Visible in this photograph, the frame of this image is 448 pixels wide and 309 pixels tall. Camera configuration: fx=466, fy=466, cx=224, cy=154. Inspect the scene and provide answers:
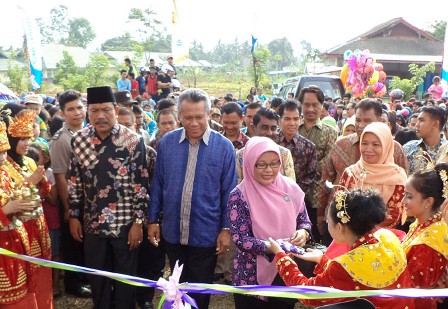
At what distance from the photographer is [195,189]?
11.3ft

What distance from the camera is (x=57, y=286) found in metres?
4.77

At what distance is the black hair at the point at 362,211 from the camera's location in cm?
244

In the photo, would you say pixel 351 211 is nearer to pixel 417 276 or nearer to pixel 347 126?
pixel 417 276

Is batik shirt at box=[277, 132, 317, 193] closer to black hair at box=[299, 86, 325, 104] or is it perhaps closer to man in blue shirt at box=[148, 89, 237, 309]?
black hair at box=[299, 86, 325, 104]

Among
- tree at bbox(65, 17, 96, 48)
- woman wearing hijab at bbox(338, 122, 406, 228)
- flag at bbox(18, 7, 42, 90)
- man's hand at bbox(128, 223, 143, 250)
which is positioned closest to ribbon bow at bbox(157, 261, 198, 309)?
man's hand at bbox(128, 223, 143, 250)

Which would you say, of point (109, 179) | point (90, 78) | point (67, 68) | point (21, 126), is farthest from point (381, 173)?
point (67, 68)

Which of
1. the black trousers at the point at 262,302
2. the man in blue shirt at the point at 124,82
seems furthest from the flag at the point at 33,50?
the black trousers at the point at 262,302

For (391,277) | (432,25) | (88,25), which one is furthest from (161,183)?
(88,25)

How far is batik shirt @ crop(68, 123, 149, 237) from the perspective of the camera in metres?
3.58

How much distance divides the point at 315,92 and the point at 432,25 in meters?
52.0

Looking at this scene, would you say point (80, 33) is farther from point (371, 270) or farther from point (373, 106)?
point (371, 270)

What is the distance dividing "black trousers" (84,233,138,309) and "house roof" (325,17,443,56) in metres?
32.9

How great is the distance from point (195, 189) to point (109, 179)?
0.69 m

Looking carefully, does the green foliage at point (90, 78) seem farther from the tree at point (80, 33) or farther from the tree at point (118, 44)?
the tree at point (80, 33)
